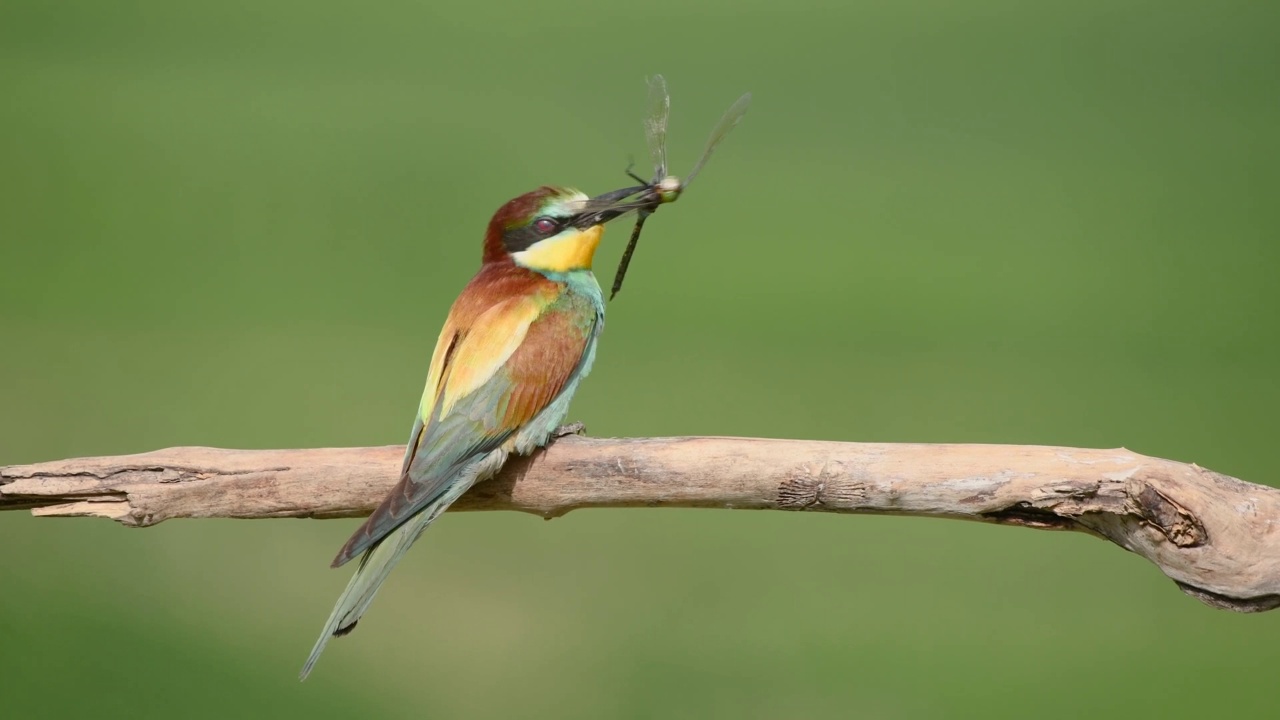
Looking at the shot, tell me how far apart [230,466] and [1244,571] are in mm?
1355

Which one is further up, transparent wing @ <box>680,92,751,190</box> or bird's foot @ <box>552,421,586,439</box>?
transparent wing @ <box>680,92,751,190</box>

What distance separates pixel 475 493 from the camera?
174 centimetres

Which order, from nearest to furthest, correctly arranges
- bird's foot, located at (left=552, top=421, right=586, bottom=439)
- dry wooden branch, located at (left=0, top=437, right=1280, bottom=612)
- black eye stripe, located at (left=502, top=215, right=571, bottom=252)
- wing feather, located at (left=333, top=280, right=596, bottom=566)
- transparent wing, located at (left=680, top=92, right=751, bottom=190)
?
dry wooden branch, located at (left=0, top=437, right=1280, bottom=612) < wing feather, located at (left=333, top=280, right=596, bottom=566) < bird's foot, located at (left=552, top=421, right=586, bottom=439) < black eye stripe, located at (left=502, top=215, right=571, bottom=252) < transparent wing, located at (left=680, top=92, right=751, bottom=190)

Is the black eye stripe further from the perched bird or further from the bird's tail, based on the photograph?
the bird's tail

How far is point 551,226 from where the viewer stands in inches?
74.4

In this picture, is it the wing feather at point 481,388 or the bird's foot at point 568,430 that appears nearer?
the wing feather at point 481,388

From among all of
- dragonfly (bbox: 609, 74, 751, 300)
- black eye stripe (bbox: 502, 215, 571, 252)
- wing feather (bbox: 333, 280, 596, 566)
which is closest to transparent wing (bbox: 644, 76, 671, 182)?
dragonfly (bbox: 609, 74, 751, 300)

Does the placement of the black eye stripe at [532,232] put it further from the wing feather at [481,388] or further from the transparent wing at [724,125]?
the transparent wing at [724,125]

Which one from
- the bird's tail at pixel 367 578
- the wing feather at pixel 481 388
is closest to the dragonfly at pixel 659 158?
the wing feather at pixel 481 388

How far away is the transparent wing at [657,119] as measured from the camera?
2131 mm

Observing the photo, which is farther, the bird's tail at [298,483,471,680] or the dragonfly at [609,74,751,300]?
the dragonfly at [609,74,751,300]

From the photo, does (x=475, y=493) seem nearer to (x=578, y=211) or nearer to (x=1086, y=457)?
(x=578, y=211)

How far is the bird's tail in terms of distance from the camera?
156cm

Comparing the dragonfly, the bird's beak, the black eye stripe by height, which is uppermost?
the dragonfly
